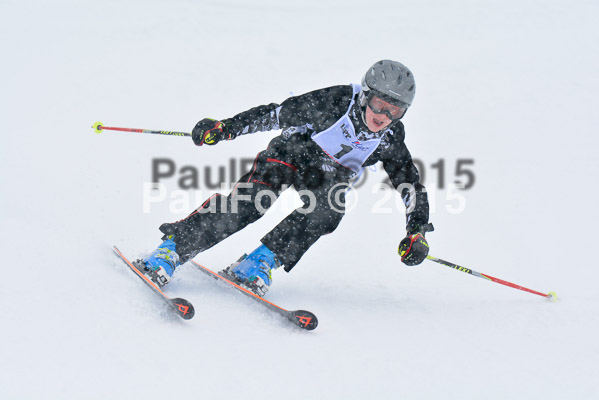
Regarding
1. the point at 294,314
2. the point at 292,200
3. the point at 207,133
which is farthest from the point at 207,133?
the point at 292,200

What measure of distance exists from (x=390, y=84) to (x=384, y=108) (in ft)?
0.48

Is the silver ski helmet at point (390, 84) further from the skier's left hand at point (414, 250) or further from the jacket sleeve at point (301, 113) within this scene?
the skier's left hand at point (414, 250)

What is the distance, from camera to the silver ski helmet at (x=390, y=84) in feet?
10.8

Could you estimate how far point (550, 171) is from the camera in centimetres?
646

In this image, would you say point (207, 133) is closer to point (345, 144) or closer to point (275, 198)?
point (275, 198)

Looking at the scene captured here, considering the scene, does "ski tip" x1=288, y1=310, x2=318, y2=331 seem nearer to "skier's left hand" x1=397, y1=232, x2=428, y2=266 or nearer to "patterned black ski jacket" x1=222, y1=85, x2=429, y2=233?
"skier's left hand" x1=397, y1=232, x2=428, y2=266

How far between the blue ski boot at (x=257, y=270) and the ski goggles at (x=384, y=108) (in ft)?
3.97

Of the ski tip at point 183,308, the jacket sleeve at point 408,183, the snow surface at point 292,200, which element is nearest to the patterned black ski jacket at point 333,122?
the jacket sleeve at point 408,183

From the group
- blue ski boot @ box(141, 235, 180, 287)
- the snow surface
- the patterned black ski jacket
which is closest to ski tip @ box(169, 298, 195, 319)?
the snow surface

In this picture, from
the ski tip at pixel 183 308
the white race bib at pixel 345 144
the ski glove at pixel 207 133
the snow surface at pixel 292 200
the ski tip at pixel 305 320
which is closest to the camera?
the snow surface at pixel 292 200

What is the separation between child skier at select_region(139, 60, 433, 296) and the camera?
11.3 feet

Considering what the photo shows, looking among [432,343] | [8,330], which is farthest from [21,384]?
[432,343]

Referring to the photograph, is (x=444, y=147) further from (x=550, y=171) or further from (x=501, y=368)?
(x=501, y=368)

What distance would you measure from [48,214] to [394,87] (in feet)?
9.59
